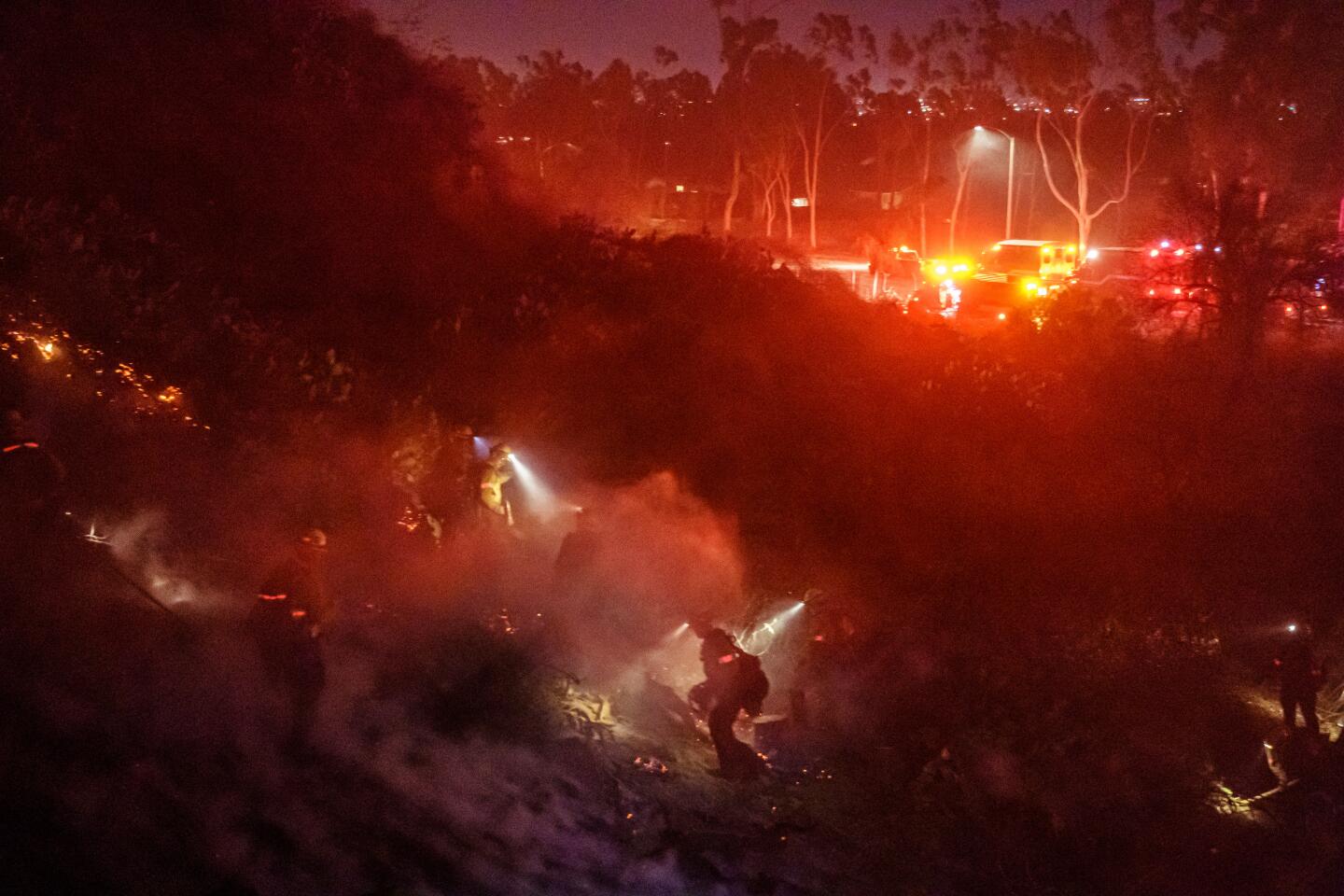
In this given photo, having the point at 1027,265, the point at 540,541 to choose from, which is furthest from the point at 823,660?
the point at 1027,265

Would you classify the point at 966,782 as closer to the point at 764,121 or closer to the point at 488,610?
the point at 488,610

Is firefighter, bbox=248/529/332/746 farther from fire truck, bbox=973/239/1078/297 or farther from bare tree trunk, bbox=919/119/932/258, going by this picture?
bare tree trunk, bbox=919/119/932/258

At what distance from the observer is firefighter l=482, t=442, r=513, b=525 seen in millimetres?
10117

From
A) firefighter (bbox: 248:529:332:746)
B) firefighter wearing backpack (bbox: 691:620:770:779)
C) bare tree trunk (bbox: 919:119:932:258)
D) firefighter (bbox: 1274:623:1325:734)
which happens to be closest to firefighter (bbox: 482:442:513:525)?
firefighter wearing backpack (bbox: 691:620:770:779)

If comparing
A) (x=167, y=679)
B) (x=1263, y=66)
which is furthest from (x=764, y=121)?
(x=167, y=679)

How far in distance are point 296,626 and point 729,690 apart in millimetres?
3269

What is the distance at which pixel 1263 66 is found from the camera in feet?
84.0

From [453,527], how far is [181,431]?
259 centimetres

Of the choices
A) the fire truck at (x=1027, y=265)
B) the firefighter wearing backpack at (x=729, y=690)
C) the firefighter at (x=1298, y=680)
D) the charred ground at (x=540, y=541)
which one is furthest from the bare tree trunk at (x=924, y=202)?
the firefighter wearing backpack at (x=729, y=690)

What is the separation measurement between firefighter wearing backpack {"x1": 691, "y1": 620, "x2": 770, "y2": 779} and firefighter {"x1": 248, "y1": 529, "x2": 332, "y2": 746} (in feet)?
9.48

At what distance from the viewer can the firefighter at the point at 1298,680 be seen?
10133 millimetres

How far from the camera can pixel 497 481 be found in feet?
33.4

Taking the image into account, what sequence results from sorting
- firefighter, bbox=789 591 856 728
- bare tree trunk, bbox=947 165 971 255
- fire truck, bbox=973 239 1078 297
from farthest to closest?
bare tree trunk, bbox=947 165 971 255 → fire truck, bbox=973 239 1078 297 → firefighter, bbox=789 591 856 728

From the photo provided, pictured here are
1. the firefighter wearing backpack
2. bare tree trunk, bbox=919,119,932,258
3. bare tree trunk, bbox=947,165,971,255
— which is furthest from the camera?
bare tree trunk, bbox=947,165,971,255
